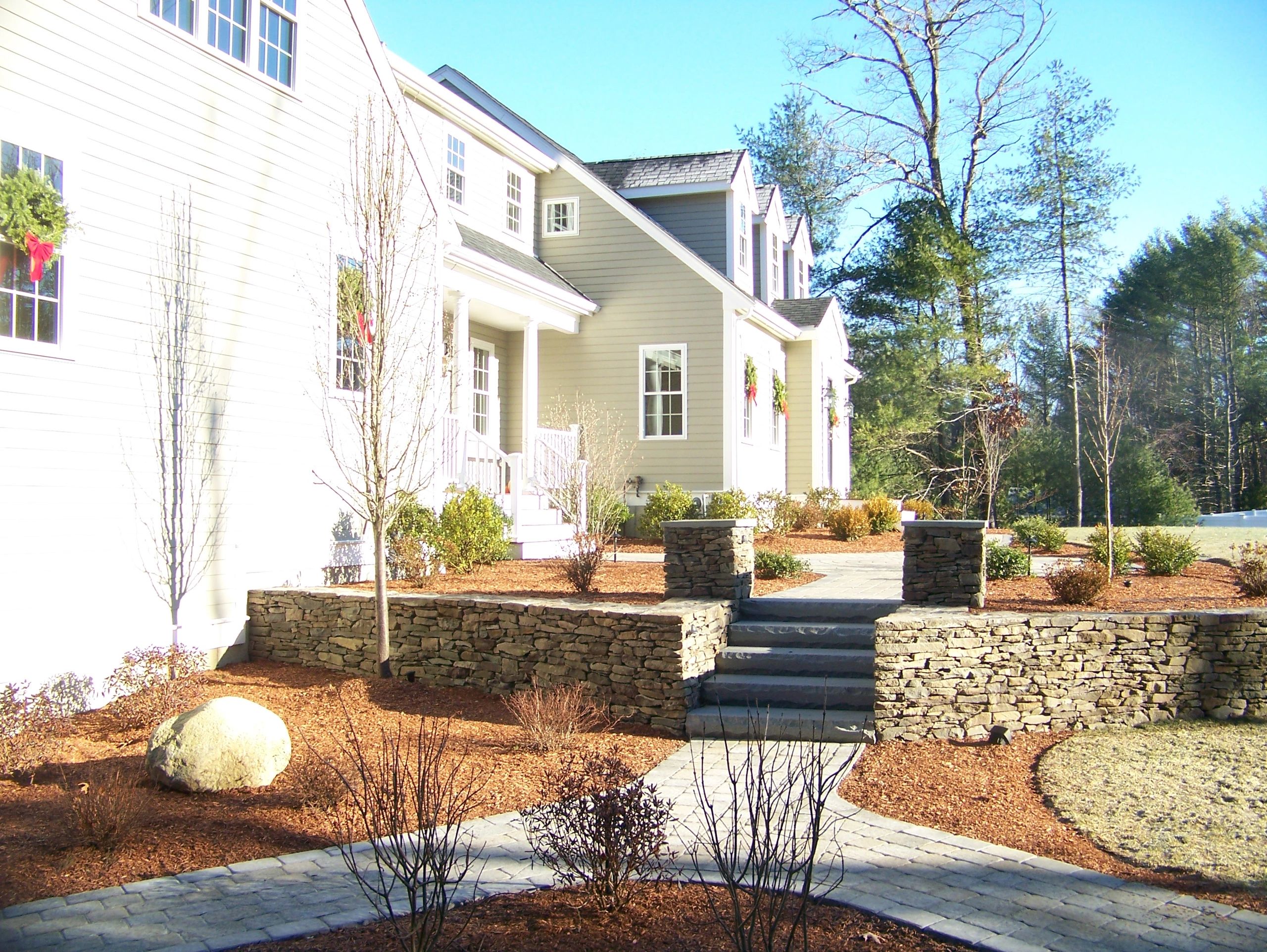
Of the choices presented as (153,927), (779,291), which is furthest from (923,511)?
(153,927)

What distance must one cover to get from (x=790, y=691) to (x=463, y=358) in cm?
795

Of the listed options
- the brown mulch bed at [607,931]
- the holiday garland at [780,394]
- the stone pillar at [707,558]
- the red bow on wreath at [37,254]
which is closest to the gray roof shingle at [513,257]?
the holiday garland at [780,394]

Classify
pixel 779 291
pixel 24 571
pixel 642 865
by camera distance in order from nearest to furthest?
pixel 642 865 < pixel 24 571 < pixel 779 291

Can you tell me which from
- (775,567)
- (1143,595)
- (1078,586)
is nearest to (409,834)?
(1078,586)

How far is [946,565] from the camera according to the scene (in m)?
8.10

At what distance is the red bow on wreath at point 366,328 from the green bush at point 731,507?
8.49m

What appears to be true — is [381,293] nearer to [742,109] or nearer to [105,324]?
[105,324]

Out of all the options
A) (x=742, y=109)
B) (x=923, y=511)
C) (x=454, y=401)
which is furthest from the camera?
(x=742, y=109)

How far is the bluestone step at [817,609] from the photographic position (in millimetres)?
8281

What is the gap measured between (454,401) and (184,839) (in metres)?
9.49

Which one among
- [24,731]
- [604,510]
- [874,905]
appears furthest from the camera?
[604,510]

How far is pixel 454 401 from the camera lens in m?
14.0

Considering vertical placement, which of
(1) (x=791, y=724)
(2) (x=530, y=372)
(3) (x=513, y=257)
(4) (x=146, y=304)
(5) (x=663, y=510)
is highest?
(3) (x=513, y=257)

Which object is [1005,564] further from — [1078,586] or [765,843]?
[765,843]
